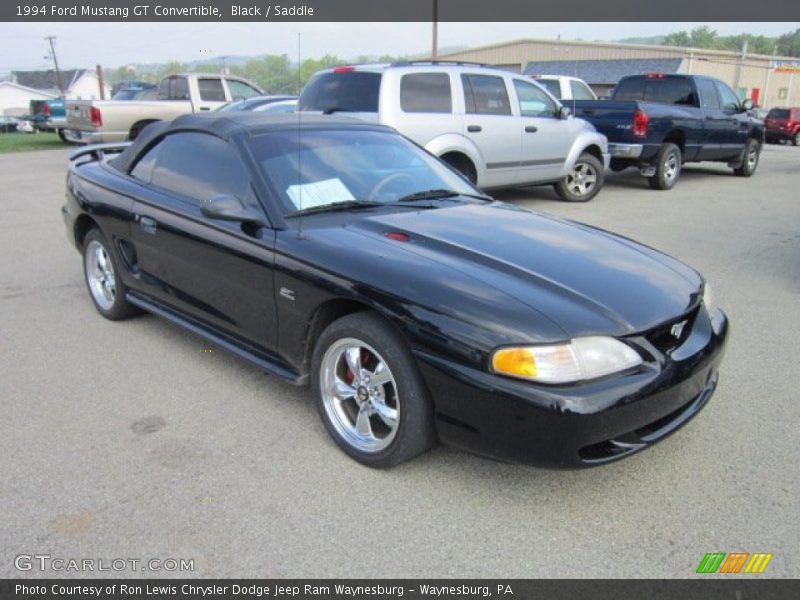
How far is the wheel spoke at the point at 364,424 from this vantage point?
304 cm

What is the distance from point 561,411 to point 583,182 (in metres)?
8.66

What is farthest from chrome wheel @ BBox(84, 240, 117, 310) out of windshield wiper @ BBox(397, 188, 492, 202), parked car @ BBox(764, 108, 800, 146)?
parked car @ BBox(764, 108, 800, 146)

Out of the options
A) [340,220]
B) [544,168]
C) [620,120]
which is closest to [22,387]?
[340,220]

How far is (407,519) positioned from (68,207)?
13.2 feet

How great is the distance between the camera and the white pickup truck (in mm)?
14094

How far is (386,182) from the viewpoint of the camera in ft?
12.9

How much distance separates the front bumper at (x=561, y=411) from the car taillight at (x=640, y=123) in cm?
883

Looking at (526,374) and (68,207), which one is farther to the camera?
(68,207)

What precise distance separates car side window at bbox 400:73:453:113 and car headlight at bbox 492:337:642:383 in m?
5.93

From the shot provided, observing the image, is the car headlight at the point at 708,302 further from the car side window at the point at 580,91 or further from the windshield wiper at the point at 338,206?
the car side window at the point at 580,91

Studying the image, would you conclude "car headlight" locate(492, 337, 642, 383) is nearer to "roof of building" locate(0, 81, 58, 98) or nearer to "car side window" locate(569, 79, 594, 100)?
"car side window" locate(569, 79, 594, 100)

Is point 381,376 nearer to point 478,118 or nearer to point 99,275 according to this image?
point 99,275

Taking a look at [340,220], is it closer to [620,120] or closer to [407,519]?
[407,519]

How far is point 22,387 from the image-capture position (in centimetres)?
382
